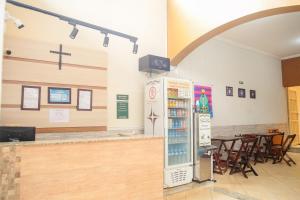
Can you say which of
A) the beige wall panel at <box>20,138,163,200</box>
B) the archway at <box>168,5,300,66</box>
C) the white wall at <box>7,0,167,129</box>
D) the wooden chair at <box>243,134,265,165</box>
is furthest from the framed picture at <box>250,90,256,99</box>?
the beige wall panel at <box>20,138,163,200</box>

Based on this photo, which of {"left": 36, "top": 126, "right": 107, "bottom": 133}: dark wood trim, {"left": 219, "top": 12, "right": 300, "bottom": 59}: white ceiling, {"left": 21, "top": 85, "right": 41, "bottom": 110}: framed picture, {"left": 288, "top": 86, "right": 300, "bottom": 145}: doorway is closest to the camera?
{"left": 21, "top": 85, "right": 41, "bottom": 110}: framed picture

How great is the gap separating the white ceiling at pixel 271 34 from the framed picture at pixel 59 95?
4340 mm

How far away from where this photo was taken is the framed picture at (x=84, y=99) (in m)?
3.64

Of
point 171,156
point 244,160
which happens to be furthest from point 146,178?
point 244,160

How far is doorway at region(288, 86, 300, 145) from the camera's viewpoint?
898cm

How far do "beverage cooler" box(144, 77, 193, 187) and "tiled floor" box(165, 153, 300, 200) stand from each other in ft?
0.95

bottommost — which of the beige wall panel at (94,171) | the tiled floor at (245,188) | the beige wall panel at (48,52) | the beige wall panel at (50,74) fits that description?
the tiled floor at (245,188)

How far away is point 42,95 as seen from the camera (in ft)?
10.9

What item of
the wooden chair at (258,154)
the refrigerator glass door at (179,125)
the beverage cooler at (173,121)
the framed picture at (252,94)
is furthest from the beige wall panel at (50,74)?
the framed picture at (252,94)

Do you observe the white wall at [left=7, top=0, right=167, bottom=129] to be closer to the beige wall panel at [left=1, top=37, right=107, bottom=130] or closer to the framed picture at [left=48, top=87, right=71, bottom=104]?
the beige wall panel at [left=1, top=37, right=107, bottom=130]

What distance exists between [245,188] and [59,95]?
3.48 metres

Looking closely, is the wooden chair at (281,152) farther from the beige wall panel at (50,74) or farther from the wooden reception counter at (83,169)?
the beige wall panel at (50,74)

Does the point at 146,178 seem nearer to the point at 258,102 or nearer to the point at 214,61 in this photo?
the point at 214,61

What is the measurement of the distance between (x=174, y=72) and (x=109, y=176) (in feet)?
10.4
